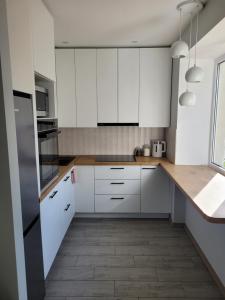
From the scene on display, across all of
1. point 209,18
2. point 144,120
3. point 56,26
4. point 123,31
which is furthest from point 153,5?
point 144,120

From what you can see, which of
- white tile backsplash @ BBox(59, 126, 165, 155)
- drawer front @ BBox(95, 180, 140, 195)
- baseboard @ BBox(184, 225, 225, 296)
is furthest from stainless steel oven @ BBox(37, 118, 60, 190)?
baseboard @ BBox(184, 225, 225, 296)

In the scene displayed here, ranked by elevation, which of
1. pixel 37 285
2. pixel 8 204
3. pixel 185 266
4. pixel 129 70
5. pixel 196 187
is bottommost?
pixel 185 266

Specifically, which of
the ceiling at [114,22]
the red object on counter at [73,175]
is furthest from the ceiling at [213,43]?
the red object on counter at [73,175]

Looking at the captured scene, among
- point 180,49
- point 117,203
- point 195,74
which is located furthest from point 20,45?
point 117,203

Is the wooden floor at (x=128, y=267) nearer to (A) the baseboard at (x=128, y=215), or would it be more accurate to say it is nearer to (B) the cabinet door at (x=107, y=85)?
(A) the baseboard at (x=128, y=215)

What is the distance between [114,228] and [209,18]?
2.60m

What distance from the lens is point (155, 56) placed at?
3189mm

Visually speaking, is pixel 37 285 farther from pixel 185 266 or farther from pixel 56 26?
pixel 56 26

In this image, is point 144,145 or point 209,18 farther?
point 144,145

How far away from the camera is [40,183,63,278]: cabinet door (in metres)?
1.92

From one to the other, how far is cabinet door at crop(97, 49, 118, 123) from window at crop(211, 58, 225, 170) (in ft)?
4.38

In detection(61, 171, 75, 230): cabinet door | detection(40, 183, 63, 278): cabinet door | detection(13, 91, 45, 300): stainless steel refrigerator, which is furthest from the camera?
detection(61, 171, 75, 230): cabinet door

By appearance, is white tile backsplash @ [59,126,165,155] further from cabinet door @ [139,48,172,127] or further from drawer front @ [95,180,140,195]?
drawer front @ [95,180,140,195]

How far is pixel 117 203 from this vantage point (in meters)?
3.30
